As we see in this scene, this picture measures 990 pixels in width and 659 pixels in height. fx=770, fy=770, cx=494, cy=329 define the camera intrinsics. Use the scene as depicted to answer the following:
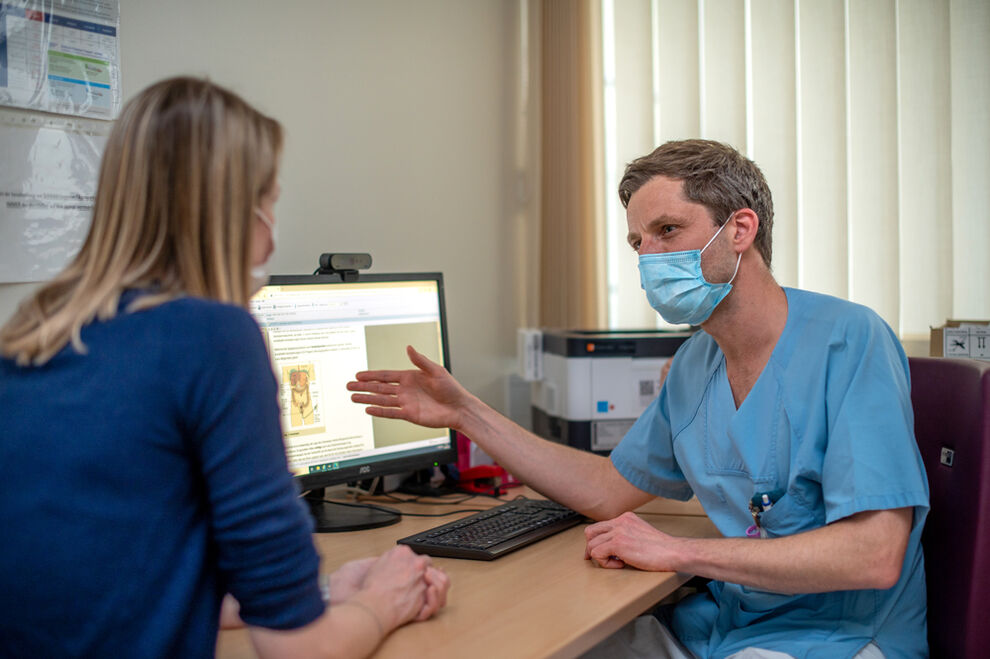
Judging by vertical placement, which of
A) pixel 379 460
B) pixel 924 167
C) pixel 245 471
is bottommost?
pixel 379 460

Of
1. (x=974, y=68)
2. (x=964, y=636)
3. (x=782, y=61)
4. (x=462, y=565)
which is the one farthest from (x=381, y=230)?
(x=974, y=68)

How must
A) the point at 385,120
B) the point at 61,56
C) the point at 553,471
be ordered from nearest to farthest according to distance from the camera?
1. the point at 61,56
2. the point at 553,471
3. the point at 385,120

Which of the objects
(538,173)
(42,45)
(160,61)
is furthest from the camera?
(538,173)

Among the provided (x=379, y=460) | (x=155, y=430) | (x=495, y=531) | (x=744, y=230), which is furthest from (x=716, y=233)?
(x=155, y=430)

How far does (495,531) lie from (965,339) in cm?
125

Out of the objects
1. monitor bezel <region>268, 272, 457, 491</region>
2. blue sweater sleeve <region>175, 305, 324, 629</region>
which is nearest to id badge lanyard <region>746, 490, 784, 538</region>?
monitor bezel <region>268, 272, 457, 491</region>

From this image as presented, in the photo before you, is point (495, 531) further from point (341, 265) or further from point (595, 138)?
point (595, 138)

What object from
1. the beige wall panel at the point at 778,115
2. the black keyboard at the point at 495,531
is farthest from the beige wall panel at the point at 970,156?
the black keyboard at the point at 495,531

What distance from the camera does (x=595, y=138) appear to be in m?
2.40

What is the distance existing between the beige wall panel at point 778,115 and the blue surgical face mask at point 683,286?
3.38 ft

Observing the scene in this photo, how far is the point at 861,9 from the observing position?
7.16 feet

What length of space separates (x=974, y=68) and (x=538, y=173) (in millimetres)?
1235

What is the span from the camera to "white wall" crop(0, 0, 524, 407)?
156 cm

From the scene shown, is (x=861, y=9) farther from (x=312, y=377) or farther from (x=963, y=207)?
(x=312, y=377)
